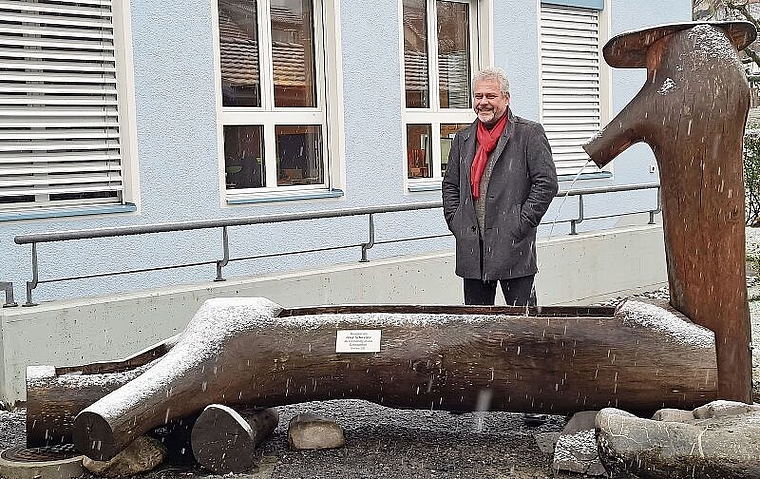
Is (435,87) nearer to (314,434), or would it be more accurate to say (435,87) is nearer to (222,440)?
(314,434)

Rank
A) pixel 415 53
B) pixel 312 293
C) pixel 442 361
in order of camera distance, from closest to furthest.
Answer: pixel 442 361, pixel 312 293, pixel 415 53

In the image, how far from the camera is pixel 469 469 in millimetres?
5066

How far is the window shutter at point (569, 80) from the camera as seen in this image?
11.5 meters

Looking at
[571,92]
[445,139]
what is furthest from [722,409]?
[571,92]

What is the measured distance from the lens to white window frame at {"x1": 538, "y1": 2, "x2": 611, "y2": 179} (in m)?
11.5

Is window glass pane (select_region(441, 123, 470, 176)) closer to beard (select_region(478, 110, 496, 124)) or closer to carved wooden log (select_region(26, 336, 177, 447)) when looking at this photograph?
beard (select_region(478, 110, 496, 124))

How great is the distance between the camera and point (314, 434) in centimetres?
543

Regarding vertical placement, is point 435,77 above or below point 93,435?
above

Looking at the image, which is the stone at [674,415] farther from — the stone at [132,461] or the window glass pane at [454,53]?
the window glass pane at [454,53]

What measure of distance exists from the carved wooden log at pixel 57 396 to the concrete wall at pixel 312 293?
1.13m

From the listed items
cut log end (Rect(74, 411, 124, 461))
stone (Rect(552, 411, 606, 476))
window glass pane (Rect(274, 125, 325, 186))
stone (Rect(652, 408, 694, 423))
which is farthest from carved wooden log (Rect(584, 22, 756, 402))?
window glass pane (Rect(274, 125, 325, 186))

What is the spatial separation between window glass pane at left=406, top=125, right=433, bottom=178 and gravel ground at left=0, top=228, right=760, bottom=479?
13.8ft

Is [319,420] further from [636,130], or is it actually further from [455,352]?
[636,130]

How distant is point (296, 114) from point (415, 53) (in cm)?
161
